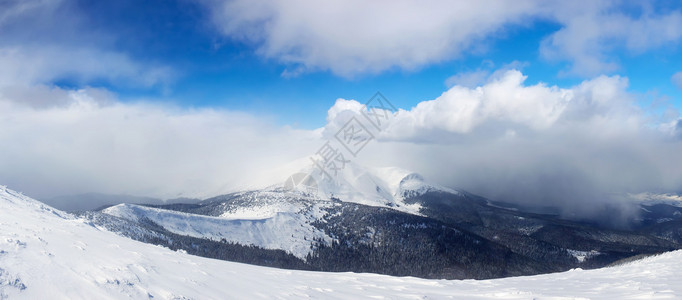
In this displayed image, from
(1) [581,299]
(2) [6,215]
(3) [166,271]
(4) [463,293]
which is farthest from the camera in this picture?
(4) [463,293]

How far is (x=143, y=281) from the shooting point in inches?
682

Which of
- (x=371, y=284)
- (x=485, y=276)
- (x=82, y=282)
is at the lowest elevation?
(x=485, y=276)

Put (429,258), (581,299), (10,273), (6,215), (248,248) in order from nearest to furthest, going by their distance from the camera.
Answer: (10,273)
(581,299)
(6,215)
(248,248)
(429,258)

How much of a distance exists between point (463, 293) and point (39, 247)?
2804 cm

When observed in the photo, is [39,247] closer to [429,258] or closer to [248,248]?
[248,248]

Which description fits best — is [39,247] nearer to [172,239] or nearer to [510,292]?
[510,292]

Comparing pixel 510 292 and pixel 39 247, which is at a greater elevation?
pixel 39 247

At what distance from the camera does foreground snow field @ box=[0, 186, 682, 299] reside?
14.7 metres

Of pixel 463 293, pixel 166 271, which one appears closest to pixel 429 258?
pixel 463 293

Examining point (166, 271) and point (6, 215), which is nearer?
point (166, 271)

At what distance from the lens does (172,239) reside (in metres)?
153

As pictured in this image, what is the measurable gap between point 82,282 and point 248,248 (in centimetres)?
17622

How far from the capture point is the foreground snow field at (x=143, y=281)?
14688mm

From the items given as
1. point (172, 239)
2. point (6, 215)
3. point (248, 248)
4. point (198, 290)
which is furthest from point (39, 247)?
point (248, 248)
